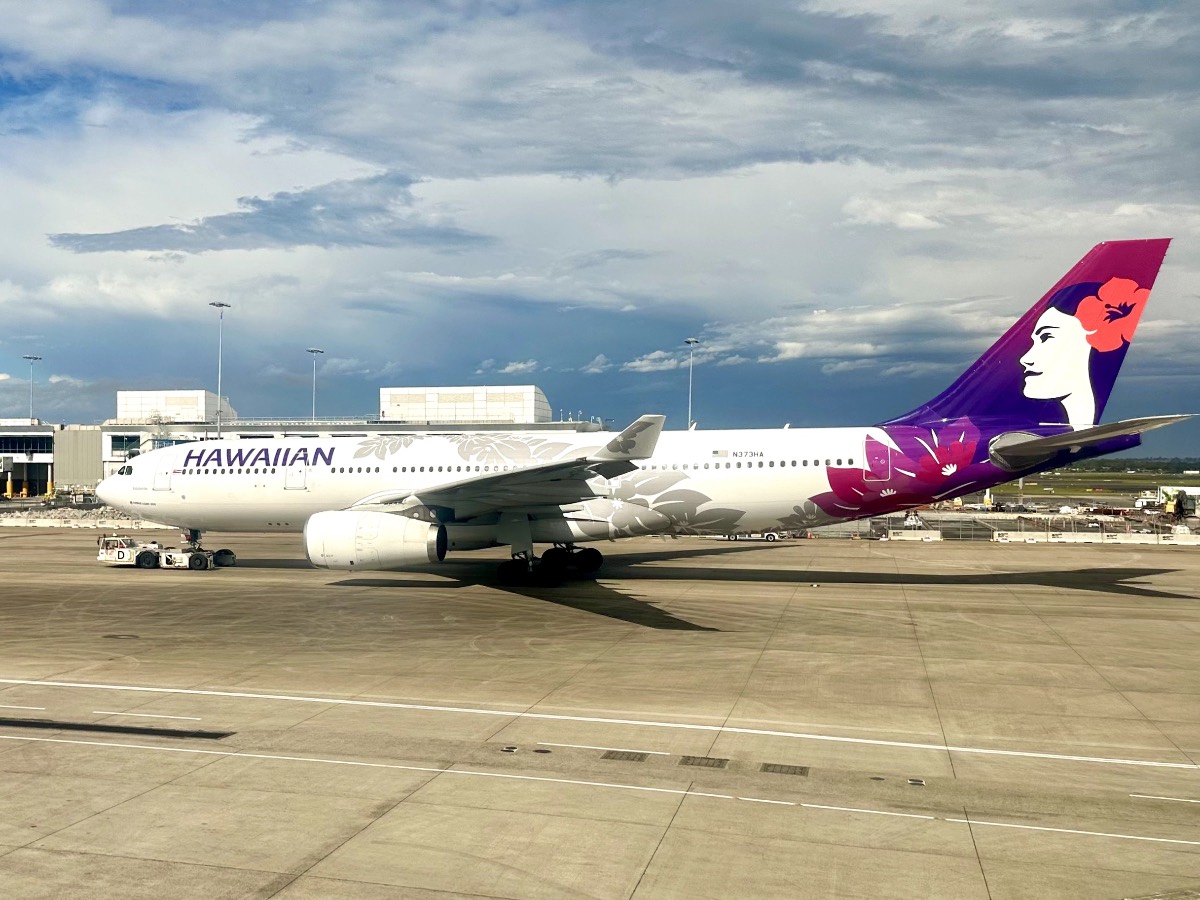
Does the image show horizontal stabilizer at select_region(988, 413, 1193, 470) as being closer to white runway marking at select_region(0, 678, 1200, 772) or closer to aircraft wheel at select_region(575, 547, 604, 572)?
aircraft wheel at select_region(575, 547, 604, 572)

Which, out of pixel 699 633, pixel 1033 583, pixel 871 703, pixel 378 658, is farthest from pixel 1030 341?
pixel 378 658

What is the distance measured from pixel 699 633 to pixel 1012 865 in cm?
1065

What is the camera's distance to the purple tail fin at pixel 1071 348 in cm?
2298

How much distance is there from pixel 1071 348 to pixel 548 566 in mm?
15511

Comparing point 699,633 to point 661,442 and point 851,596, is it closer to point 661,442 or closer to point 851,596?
point 851,596

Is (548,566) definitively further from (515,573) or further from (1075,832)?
(1075,832)

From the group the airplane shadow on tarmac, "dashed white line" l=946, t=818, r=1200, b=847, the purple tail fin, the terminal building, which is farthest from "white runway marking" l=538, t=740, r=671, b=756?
the terminal building

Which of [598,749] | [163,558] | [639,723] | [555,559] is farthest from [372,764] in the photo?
[163,558]

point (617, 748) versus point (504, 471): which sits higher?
point (504, 471)

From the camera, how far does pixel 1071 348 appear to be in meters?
23.5

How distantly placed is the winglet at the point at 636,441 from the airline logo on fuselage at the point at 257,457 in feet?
35.5

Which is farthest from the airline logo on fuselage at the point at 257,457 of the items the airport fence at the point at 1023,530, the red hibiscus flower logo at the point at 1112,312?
the airport fence at the point at 1023,530

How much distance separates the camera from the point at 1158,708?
12.5 m

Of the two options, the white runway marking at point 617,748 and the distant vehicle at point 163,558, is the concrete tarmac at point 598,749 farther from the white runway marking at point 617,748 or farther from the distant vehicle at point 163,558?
the distant vehicle at point 163,558
